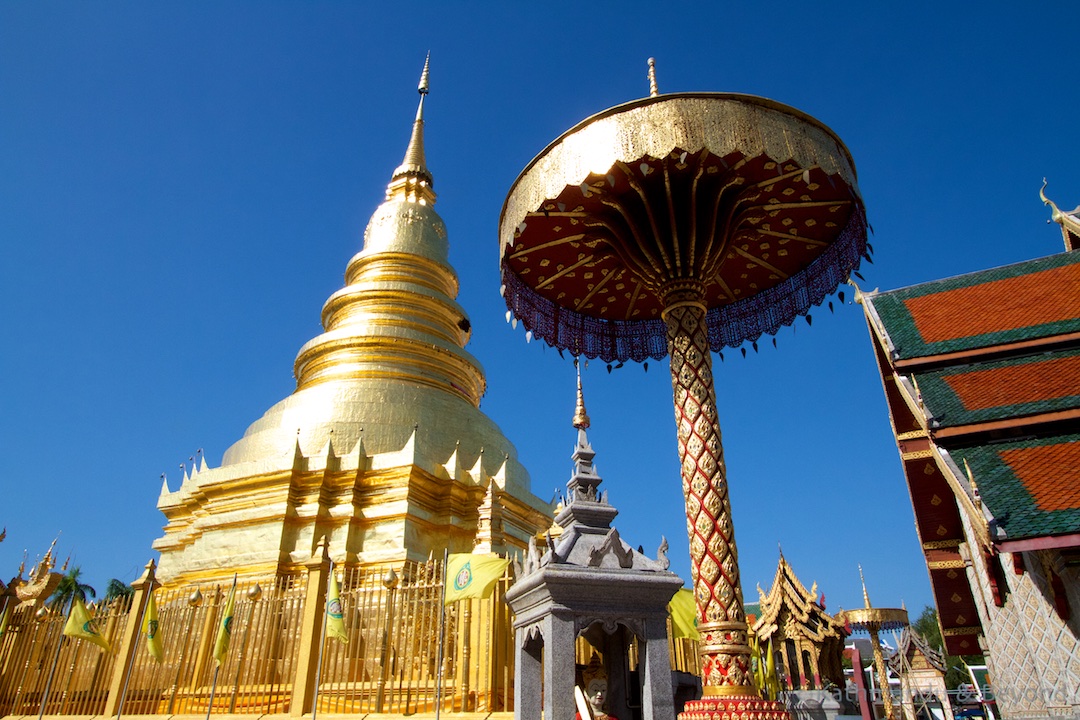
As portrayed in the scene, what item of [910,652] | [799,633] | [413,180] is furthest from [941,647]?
[413,180]

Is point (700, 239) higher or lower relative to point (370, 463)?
Result: higher

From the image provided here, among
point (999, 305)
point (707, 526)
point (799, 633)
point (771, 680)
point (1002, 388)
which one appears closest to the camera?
point (707, 526)

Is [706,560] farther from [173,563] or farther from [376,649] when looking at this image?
[173,563]

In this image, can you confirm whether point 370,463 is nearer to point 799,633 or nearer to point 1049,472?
point 799,633

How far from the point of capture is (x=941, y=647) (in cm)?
3944

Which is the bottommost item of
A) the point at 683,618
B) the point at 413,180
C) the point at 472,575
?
the point at 683,618

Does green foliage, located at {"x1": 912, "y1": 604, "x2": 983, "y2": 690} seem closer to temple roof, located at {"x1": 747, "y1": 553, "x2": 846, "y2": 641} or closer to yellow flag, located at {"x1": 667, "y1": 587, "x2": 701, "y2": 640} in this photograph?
temple roof, located at {"x1": 747, "y1": 553, "x2": 846, "y2": 641}

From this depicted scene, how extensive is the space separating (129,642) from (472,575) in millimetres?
4608

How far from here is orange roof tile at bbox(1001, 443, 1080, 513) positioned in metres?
5.57

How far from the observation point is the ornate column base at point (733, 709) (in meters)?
5.66

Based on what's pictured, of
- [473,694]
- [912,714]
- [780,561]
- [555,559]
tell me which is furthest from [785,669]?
[555,559]

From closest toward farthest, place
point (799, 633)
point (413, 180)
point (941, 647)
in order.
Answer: point (799, 633), point (413, 180), point (941, 647)

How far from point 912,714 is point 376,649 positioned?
11833mm

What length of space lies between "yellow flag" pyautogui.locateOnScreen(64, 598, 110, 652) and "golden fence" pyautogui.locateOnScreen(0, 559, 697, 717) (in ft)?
0.65
